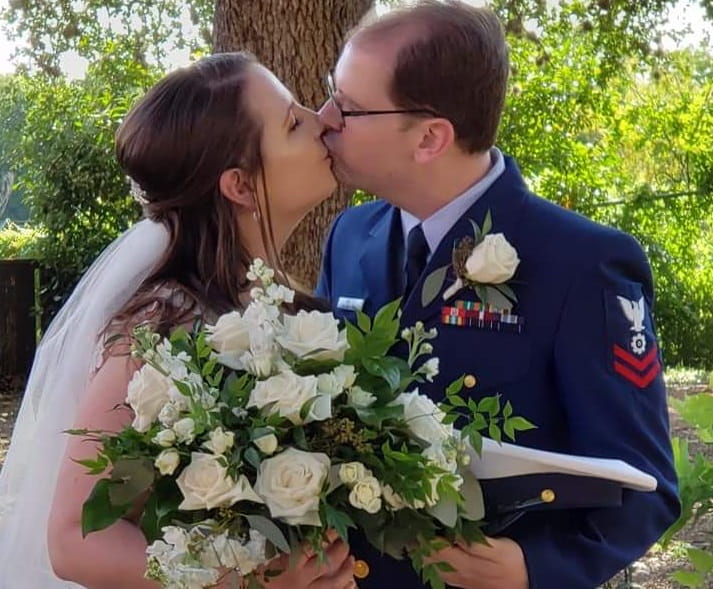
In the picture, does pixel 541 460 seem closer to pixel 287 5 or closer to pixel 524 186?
pixel 524 186

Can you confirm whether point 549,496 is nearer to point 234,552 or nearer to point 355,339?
point 355,339

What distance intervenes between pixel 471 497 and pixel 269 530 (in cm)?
33

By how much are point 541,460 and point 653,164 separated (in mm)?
11131

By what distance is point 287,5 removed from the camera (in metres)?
4.71

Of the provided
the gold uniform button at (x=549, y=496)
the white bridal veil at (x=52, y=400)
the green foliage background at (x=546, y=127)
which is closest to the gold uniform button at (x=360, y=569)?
the gold uniform button at (x=549, y=496)

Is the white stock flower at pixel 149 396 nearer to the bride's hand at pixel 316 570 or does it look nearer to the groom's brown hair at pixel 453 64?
the bride's hand at pixel 316 570

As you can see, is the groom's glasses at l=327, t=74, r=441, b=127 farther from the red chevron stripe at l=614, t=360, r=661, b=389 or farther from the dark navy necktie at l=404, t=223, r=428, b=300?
the red chevron stripe at l=614, t=360, r=661, b=389

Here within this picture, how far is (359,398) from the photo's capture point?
4.99ft

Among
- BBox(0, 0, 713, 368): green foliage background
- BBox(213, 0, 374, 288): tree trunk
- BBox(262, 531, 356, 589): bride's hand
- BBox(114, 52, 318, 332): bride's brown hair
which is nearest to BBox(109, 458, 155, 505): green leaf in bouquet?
BBox(262, 531, 356, 589): bride's hand

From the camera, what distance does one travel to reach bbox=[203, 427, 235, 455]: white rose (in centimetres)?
147

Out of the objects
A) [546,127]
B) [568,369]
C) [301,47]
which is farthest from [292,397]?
[546,127]

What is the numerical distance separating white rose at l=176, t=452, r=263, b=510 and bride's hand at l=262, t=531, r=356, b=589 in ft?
0.53

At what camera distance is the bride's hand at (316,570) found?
1.60 meters

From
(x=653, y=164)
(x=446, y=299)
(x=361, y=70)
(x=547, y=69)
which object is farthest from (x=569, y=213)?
(x=653, y=164)
